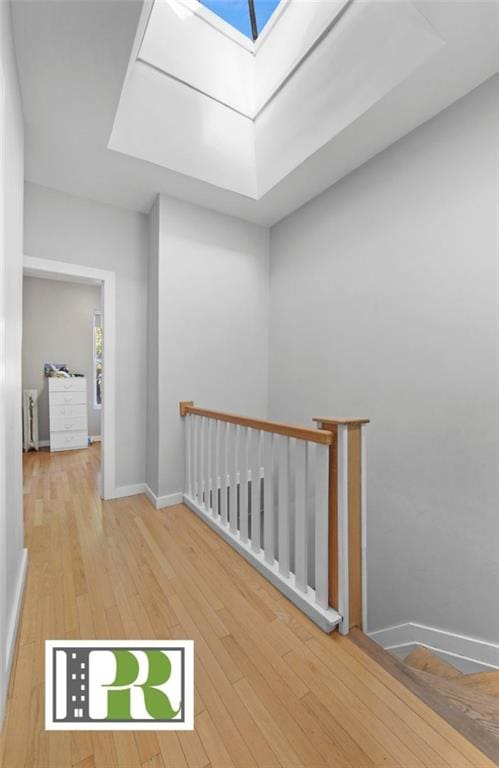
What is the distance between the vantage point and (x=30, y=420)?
4.65 meters

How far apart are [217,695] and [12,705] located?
69 cm

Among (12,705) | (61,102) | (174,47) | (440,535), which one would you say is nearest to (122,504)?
(12,705)

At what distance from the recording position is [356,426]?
1442 millimetres

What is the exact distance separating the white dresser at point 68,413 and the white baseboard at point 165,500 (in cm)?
259

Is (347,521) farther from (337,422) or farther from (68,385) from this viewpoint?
(68,385)

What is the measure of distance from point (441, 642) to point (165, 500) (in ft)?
7.04

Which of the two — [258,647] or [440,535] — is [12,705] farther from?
[440,535]

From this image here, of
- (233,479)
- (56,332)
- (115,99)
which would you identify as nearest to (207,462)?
(233,479)

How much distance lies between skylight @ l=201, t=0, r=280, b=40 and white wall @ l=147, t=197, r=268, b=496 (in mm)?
1223

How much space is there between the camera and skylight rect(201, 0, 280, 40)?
7.20 ft

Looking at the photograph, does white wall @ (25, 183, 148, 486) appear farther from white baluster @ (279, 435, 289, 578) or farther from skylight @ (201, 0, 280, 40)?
white baluster @ (279, 435, 289, 578)

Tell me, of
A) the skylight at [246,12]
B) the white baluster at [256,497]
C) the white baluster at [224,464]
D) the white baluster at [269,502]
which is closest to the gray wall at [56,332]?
the white baluster at [224,464]

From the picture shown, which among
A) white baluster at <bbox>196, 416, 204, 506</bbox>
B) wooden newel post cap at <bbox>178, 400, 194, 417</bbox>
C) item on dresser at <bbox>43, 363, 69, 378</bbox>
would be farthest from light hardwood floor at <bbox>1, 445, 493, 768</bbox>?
item on dresser at <bbox>43, 363, 69, 378</bbox>

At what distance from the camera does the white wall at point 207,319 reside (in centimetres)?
276
